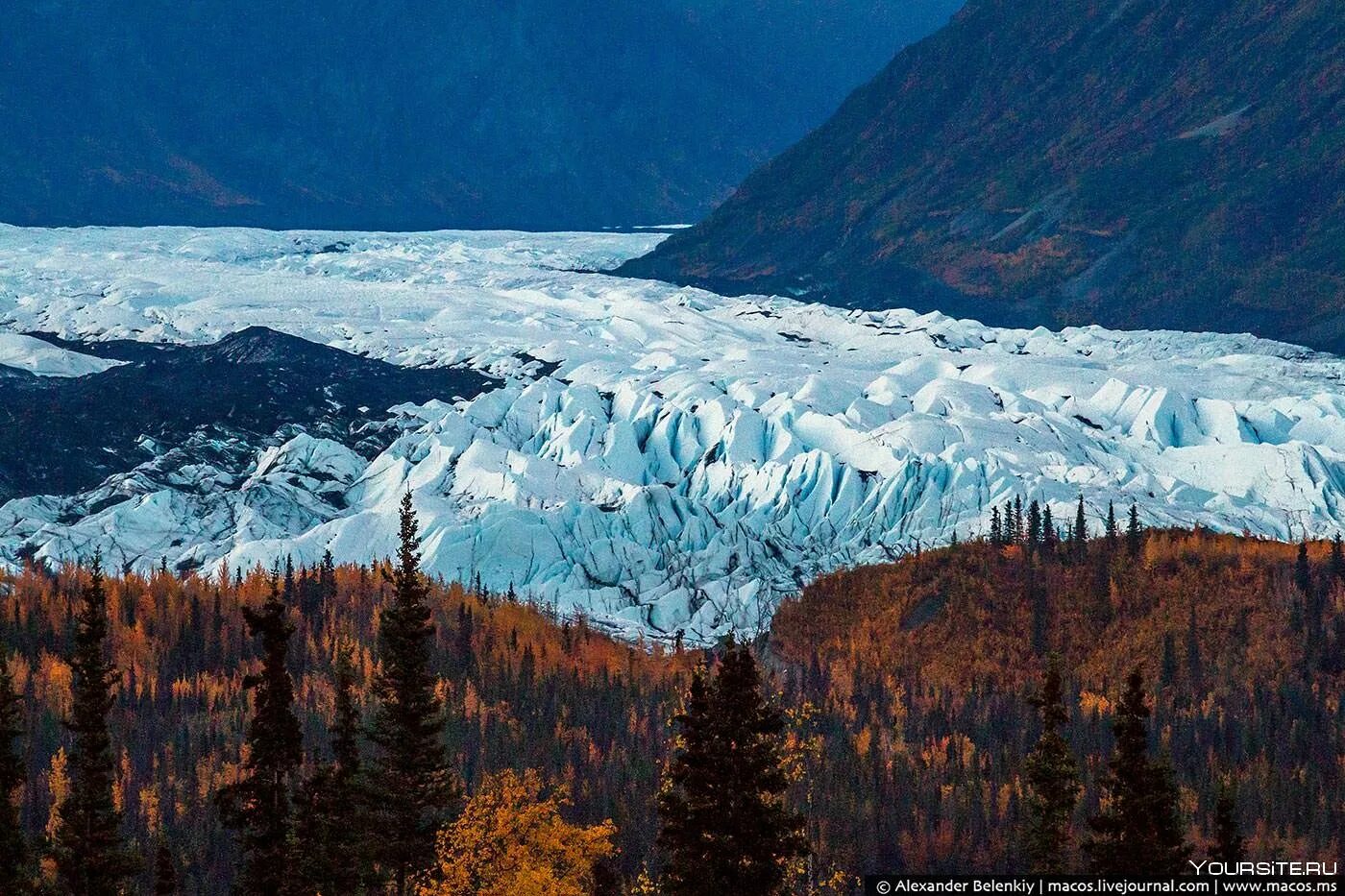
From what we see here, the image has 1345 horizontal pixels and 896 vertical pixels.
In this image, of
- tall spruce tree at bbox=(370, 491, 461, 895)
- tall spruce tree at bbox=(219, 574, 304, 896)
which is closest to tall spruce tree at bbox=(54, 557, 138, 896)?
tall spruce tree at bbox=(219, 574, 304, 896)

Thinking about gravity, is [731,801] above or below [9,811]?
above

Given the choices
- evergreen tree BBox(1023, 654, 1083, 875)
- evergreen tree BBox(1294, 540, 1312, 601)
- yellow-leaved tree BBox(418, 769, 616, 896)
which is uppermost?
evergreen tree BBox(1294, 540, 1312, 601)

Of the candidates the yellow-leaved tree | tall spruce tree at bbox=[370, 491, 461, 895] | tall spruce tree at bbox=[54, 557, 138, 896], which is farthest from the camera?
tall spruce tree at bbox=[370, 491, 461, 895]

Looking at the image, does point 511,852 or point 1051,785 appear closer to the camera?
point 1051,785

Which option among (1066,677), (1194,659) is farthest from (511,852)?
(1066,677)

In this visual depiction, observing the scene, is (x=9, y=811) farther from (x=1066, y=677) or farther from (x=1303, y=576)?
(x=1303, y=576)

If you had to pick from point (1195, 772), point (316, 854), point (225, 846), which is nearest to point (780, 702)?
point (1195, 772)

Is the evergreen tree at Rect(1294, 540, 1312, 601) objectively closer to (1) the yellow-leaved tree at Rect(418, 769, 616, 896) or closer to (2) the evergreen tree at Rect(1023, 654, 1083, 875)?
(2) the evergreen tree at Rect(1023, 654, 1083, 875)

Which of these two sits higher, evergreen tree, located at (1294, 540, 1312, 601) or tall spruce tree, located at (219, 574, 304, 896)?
evergreen tree, located at (1294, 540, 1312, 601)
